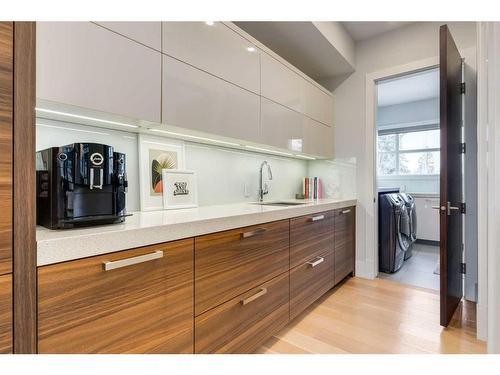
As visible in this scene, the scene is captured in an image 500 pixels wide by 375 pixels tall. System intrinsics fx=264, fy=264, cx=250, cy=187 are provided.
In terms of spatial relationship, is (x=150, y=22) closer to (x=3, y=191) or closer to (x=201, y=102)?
(x=201, y=102)

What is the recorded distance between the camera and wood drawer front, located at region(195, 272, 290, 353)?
1188mm

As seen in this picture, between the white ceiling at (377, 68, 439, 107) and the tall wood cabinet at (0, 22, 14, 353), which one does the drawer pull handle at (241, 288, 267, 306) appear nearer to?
the tall wood cabinet at (0, 22, 14, 353)

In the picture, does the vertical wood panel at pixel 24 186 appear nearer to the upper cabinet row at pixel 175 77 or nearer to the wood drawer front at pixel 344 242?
the upper cabinet row at pixel 175 77

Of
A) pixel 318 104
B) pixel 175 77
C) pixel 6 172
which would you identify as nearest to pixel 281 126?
pixel 318 104

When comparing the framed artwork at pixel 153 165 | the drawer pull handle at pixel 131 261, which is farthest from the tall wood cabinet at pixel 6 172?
the framed artwork at pixel 153 165

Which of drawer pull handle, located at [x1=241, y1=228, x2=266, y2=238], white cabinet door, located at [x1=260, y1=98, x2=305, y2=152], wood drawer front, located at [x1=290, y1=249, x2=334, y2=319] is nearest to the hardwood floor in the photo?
wood drawer front, located at [x1=290, y1=249, x2=334, y2=319]

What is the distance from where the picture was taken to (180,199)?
1717 millimetres

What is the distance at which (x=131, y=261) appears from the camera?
2.93 ft

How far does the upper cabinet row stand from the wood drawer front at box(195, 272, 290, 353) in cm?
95

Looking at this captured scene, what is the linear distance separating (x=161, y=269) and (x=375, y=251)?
2.52 m

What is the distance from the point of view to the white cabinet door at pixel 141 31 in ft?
3.68

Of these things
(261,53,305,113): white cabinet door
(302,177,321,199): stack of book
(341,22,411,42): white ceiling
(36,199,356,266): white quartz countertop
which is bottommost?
(36,199,356,266): white quartz countertop

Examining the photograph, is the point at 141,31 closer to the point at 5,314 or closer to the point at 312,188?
the point at 5,314

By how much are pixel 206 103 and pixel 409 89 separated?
404cm
